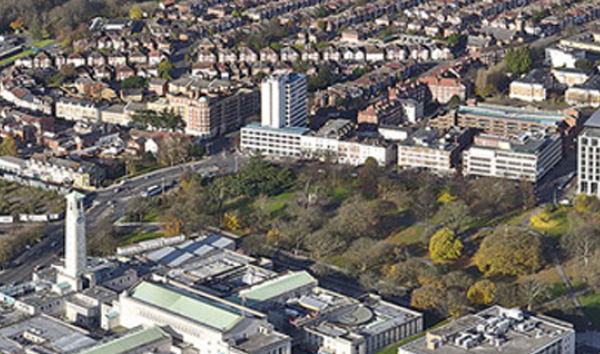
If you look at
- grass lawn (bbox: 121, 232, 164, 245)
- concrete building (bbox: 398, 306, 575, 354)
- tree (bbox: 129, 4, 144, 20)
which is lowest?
tree (bbox: 129, 4, 144, 20)

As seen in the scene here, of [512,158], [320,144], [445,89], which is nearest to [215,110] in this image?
[320,144]

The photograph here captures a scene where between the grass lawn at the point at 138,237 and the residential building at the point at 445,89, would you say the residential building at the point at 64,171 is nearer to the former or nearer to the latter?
the grass lawn at the point at 138,237

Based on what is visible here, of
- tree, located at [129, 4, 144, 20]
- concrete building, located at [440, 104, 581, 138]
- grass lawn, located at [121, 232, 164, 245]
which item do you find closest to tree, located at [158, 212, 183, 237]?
grass lawn, located at [121, 232, 164, 245]

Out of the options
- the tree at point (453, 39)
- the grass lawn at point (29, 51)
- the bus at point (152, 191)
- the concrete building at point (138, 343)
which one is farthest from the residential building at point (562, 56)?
the concrete building at point (138, 343)

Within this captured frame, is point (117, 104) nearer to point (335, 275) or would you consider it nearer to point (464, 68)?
point (464, 68)

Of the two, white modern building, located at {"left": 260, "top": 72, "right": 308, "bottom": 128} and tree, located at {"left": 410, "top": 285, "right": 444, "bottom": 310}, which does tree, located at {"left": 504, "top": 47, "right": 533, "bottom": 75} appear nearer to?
white modern building, located at {"left": 260, "top": 72, "right": 308, "bottom": 128}
